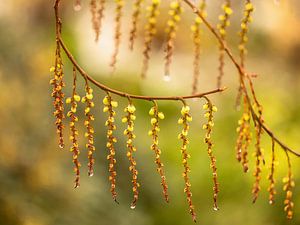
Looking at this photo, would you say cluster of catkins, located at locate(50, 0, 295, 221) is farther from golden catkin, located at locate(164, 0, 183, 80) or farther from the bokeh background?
the bokeh background

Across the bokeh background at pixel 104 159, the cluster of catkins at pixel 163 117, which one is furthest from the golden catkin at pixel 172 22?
the bokeh background at pixel 104 159

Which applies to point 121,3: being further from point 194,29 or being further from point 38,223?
point 38,223

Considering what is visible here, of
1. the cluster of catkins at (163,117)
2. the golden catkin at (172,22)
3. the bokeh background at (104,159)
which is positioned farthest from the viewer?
the bokeh background at (104,159)

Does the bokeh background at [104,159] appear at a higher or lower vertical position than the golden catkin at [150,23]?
lower

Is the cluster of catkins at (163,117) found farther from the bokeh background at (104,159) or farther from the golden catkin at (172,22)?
the bokeh background at (104,159)

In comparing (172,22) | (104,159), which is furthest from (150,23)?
(104,159)

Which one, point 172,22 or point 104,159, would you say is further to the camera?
point 104,159

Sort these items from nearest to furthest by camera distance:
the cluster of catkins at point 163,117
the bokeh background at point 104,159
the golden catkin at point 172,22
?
1. the cluster of catkins at point 163,117
2. the golden catkin at point 172,22
3. the bokeh background at point 104,159

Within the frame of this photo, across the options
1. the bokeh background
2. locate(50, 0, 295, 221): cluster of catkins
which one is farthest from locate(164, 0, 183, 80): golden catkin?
the bokeh background

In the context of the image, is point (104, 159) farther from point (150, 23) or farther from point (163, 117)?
point (163, 117)

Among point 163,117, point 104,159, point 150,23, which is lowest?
point 104,159

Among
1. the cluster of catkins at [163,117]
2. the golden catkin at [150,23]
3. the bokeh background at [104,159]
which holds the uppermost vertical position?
the golden catkin at [150,23]

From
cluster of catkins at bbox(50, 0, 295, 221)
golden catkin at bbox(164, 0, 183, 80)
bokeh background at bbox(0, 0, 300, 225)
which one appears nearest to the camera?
cluster of catkins at bbox(50, 0, 295, 221)
